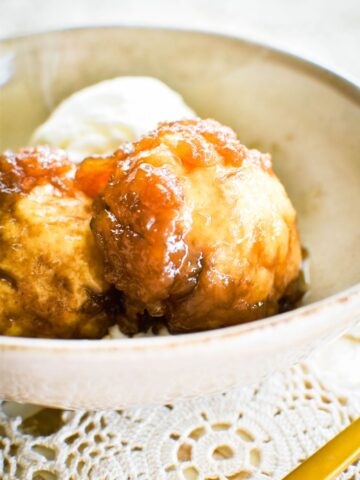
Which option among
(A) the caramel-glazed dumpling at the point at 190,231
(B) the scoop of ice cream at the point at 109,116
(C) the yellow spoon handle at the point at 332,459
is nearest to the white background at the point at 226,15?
(B) the scoop of ice cream at the point at 109,116

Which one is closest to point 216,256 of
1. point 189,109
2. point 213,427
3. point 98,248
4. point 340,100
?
point 98,248

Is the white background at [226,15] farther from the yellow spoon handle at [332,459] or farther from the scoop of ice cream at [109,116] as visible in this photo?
the yellow spoon handle at [332,459]

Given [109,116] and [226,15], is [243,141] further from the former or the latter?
[226,15]

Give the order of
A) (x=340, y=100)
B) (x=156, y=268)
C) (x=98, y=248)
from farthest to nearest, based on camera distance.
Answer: (x=340, y=100) < (x=98, y=248) < (x=156, y=268)

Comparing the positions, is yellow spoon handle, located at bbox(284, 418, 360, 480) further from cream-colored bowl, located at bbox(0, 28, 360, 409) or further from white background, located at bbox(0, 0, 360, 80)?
white background, located at bbox(0, 0, 360, 80)

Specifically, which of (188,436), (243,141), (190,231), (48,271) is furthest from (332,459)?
(243,141)

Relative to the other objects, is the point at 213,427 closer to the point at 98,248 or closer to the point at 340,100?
the point at 98,248

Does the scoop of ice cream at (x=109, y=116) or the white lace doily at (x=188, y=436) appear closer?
the white lace doily at (x=188, y=436)
